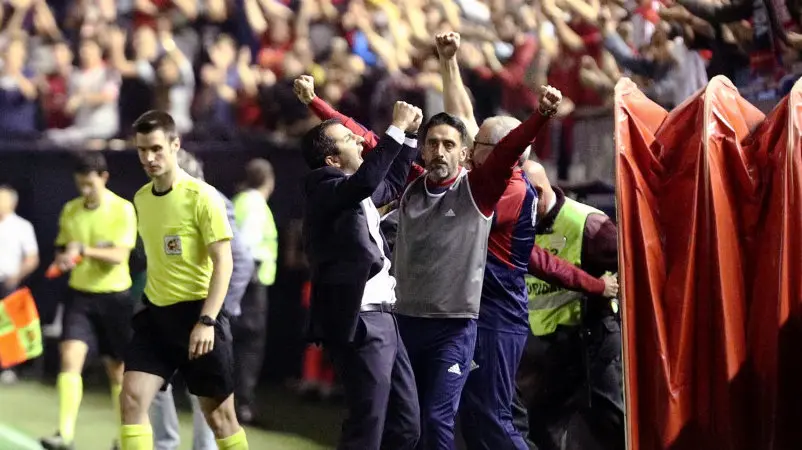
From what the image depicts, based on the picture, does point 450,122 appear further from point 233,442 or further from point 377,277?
point 233,442

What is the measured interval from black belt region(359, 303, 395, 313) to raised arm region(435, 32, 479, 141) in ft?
3.29

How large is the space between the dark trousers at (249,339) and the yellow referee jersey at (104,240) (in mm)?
1340

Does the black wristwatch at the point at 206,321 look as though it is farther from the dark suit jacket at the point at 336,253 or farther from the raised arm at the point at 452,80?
the raised arm at the point at 452,80

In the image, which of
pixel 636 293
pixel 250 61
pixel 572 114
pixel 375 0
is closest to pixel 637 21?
pixel 572 114

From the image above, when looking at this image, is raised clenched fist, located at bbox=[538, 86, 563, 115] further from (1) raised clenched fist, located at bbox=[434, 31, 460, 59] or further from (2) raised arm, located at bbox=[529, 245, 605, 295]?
(2) raised arm, located at bbox=[529, 245, 605, 295]

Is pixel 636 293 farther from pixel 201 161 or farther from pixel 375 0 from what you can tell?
pixel 375 0

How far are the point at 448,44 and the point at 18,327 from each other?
14.2 feet

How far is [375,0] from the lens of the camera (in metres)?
13.5

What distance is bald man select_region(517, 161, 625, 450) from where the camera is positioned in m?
7.88

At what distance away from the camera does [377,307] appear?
671cm

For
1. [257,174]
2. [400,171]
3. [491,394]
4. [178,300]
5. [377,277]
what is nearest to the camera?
[377,277]

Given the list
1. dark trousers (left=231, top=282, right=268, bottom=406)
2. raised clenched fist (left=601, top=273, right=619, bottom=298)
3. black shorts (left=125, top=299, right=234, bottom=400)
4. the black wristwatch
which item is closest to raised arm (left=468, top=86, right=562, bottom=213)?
raised clenched fist (left=601, top=273, right=619, bottom=298)

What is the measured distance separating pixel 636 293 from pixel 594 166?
420 cm

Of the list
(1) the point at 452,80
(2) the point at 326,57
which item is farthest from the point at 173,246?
(2) the point at 326,57
